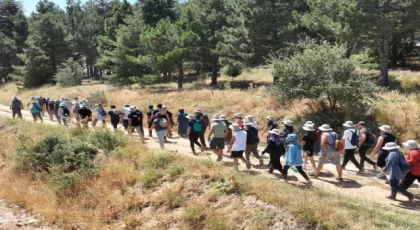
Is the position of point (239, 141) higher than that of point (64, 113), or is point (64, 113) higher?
point (239, 141)

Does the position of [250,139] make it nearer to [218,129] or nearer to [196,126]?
[218,129]

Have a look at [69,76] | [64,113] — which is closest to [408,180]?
[64,113]

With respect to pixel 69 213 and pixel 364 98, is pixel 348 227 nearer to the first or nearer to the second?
pixel 69 213

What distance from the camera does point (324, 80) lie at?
16.1 metres

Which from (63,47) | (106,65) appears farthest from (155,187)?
(63,47)

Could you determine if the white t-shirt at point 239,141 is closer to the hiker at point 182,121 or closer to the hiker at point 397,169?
the hiker at point 397,169

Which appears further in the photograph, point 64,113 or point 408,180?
point 64,113

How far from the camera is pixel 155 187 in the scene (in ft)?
35.3

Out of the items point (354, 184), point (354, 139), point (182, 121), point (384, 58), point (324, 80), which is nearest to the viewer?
point (354, 184)

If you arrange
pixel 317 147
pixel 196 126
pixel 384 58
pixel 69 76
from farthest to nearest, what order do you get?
pixel 69 76 → pixel 384 58 → pixel 196 126 → pixel 317 147

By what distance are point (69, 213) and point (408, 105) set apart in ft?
46.7

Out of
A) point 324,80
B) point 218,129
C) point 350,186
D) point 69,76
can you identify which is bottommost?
point 350,186

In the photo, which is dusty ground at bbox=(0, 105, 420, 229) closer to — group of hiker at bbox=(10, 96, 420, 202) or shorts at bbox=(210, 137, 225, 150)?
group of hiker at bbox=(10, 96, 420, 202)

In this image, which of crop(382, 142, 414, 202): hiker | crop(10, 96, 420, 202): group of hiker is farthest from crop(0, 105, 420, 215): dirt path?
crop(382, 142, 414, 202): hiker
